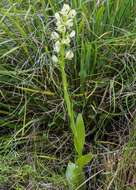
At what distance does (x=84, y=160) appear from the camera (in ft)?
4.72

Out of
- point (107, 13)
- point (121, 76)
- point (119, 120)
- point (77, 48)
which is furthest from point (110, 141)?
point (107, 13)

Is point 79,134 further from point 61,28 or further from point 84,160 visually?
point 61,28

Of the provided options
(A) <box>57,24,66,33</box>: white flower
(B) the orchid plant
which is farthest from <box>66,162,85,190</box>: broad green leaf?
(A) <box>57,24,66,33</box>: white flower

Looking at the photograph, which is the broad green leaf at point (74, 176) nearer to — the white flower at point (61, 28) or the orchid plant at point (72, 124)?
the orchid plant at point (72, 124)

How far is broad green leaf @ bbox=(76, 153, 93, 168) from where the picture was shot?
1425 millimetres

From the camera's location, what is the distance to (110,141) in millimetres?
1657

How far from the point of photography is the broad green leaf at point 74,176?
1466mm

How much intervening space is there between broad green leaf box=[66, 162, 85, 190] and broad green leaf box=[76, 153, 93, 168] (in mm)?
13

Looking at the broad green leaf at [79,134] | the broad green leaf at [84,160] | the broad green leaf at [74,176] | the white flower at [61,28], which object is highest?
the white flower at [61,28]

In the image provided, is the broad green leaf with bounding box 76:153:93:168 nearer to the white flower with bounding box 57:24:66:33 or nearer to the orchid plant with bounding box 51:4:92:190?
the orchid plant with bounding box 51:4:92:190

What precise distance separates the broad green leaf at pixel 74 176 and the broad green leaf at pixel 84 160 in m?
0.01

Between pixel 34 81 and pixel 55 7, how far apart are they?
290 millimetres

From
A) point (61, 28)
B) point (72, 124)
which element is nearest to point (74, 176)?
point (72, 124)

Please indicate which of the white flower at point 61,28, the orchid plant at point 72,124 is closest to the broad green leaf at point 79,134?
the orchid plant at point 72,124
